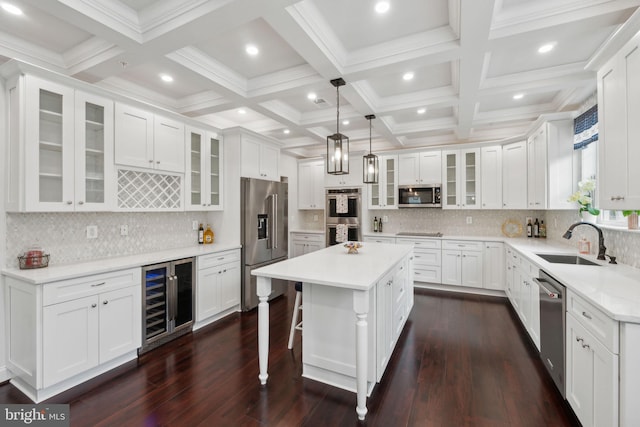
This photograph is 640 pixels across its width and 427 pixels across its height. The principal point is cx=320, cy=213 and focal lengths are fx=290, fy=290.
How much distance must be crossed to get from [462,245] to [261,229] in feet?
10.5

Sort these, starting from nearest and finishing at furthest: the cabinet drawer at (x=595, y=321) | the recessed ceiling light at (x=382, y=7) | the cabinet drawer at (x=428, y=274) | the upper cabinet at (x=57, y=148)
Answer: the cabinet drawer at (x=595, y=321)
the recessed ceiling light at (x=382, y=7)
the upper cabinet at (x=57, y=148)
the cabinet drawer at (x=428, y=274)

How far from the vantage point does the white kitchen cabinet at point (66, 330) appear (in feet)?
6.93

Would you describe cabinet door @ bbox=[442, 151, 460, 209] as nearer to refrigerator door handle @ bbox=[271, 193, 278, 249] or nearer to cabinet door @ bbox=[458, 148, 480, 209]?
cabinet door @ bbox=[458, 148, 480, 209]

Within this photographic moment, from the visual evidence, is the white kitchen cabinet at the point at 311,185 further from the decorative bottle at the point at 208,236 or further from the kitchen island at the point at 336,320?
the kitchen island at the point at 336,320

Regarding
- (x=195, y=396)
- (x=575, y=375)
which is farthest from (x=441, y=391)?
(x=195, y=396)

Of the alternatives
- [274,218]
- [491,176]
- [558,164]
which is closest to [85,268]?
[274,218]

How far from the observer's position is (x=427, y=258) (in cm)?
491

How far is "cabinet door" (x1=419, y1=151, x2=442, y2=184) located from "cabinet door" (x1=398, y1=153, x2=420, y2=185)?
0.23ft

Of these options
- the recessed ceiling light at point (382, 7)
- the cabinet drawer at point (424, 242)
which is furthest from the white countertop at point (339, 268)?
the recessed ceiling light at point (382, 7)

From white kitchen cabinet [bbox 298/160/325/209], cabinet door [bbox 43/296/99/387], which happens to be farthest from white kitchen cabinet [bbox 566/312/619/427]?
white kitchen cabinet [bbox 298/160/325/209]

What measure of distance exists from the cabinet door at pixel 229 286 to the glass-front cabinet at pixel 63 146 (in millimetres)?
1527

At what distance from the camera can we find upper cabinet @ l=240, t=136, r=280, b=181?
4.11 m

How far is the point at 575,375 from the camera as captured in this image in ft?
6.03

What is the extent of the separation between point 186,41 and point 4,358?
9.56 ft
